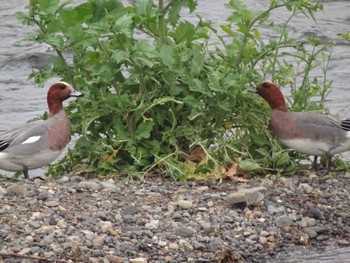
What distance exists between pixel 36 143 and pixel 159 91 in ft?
3.50

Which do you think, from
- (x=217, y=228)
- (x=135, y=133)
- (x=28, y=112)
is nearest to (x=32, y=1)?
(x=135, y=133)

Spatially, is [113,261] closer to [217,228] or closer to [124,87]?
[217,228]

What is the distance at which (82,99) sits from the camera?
386 inches

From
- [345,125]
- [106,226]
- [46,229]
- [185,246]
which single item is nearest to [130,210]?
[106,226]

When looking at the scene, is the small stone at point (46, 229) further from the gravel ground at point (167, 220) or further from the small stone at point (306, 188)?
the small stone at point (306, 188)

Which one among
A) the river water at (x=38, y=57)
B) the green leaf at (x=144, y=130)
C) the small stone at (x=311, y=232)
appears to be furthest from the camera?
the river water at (x=38, y=57)

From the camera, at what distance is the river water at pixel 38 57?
43.0 ft

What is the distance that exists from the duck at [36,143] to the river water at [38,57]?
1437 mm

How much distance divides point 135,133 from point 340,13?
28.7ft

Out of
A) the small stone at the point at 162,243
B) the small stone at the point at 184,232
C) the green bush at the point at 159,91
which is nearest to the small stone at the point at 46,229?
the small stone at the point at 162,243

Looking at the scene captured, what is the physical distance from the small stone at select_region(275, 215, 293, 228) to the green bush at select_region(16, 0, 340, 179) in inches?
39.8

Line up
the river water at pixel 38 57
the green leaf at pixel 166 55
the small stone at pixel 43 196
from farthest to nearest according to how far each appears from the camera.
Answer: the river water at pixel 38 57 < the green leaf at pixel 166 55 < the small stone at pixel 43 196

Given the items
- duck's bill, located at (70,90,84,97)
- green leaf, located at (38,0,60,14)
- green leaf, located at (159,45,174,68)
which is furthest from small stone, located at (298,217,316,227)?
green leaf, located at (38,0,60,14)

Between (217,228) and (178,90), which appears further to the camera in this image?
(178,90)
